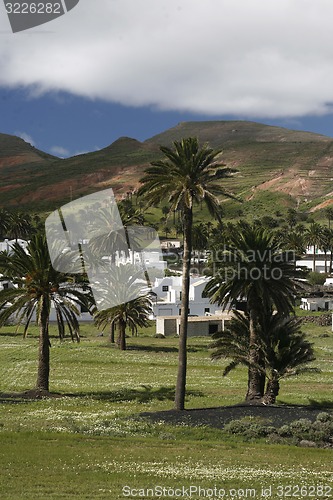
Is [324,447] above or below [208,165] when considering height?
below

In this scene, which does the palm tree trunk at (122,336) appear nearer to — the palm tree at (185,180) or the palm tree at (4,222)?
the palm tree at (185,180)

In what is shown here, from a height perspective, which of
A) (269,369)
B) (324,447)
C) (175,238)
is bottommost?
(324,447)

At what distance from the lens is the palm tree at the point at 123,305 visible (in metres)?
52.5

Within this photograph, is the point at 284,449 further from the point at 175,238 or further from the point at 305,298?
the point at 175,238

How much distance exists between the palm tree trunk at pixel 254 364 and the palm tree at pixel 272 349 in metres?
0.24

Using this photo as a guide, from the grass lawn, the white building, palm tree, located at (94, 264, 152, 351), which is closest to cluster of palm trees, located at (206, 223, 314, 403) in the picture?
the grass lawn

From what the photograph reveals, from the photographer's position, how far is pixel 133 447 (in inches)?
821

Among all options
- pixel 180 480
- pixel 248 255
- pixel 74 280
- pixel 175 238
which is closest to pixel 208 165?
pixel 248 255

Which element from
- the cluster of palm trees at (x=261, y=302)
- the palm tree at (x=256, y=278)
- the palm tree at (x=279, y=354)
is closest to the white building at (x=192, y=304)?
the palm tree at (x=279, y=354)

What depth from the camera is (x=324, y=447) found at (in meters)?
22.8

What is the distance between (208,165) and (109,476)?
53.4ft

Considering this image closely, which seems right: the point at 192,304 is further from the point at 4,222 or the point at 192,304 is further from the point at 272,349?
the point at 4,222

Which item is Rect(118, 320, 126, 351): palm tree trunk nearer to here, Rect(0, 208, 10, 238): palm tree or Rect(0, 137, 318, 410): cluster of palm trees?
Rect(0, 137, 318, 410): cluster of palm trees

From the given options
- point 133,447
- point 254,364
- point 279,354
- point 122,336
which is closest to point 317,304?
point 122,336
